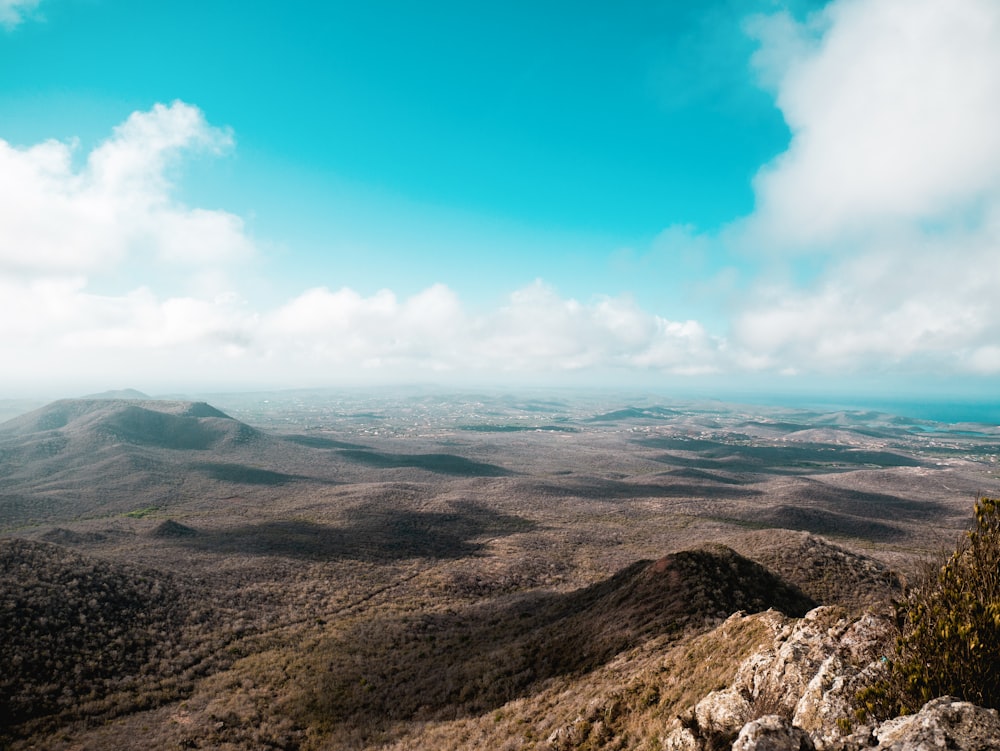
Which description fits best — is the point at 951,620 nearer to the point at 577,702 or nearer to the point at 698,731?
the point at 698,731

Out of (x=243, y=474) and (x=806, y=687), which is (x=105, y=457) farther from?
(x=806, y=687)

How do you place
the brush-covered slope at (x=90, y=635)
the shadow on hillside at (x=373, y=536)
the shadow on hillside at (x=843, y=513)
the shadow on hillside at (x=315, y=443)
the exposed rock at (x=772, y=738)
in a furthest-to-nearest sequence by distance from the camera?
the shadow on hillside at (x=315, y=443) < the shadow on hillside at (x=843, y=513) < the shadow on hillside at (x=373, y=536) < the brush-covered slope at (x=90, y=635) < the exposed rock at (x=772, y=738)

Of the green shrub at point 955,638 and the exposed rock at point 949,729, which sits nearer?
the exposed rock at point 949,729

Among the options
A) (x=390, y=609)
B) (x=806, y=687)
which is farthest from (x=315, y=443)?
(x=806, y=687)

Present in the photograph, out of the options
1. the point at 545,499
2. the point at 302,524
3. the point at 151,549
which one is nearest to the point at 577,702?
the point at 151,549

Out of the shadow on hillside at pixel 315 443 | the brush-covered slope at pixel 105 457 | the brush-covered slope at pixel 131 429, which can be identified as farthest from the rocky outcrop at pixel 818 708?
the brush-covered slope at pixel 131 429

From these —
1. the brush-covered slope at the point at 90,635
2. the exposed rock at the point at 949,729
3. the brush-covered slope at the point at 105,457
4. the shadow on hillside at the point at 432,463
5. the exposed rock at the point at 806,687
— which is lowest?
the shadow on hillside at the point at 432,463

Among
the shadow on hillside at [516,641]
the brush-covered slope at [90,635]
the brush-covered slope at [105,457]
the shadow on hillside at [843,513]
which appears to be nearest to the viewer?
the shadow on hillside at [516,641]

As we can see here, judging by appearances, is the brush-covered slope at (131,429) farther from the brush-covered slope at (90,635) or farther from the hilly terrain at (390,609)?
the brush-covered slope at (90,635)
